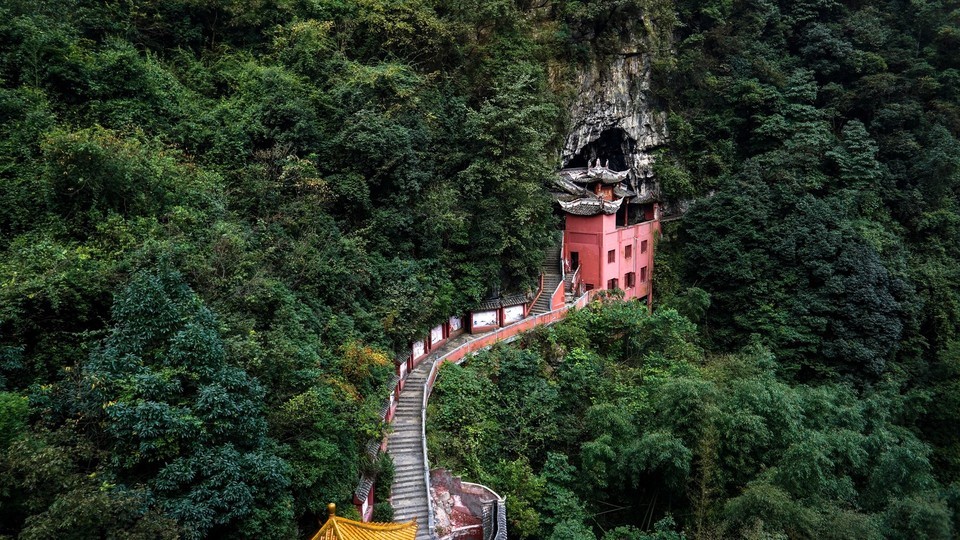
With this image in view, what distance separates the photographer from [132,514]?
7422 mm

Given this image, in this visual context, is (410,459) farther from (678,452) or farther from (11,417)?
(11,417)

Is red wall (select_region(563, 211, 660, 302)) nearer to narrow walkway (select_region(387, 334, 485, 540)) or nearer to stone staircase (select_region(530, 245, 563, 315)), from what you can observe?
stone staircase (select_region(530, 245, 563, 315))

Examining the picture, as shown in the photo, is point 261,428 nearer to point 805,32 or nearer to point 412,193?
point 412,193

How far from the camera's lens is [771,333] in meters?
25.2

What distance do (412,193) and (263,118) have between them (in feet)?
18.1

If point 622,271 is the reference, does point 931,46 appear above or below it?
above

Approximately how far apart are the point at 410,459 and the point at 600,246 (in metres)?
14.5

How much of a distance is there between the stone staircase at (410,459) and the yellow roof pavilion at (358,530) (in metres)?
2.56

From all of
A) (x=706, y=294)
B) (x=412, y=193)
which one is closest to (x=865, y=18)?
(x=706, y=294)

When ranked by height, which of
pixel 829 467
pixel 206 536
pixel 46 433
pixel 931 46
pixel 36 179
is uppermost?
pixel 931 46

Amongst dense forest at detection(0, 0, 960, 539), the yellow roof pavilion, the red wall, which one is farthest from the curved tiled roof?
the yellow roof pavilion

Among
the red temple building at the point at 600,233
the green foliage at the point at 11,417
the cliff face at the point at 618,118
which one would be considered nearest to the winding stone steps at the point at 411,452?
the green foliage at the point at 11,417

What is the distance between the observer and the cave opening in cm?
3091

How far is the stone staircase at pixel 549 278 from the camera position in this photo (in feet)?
78.5
